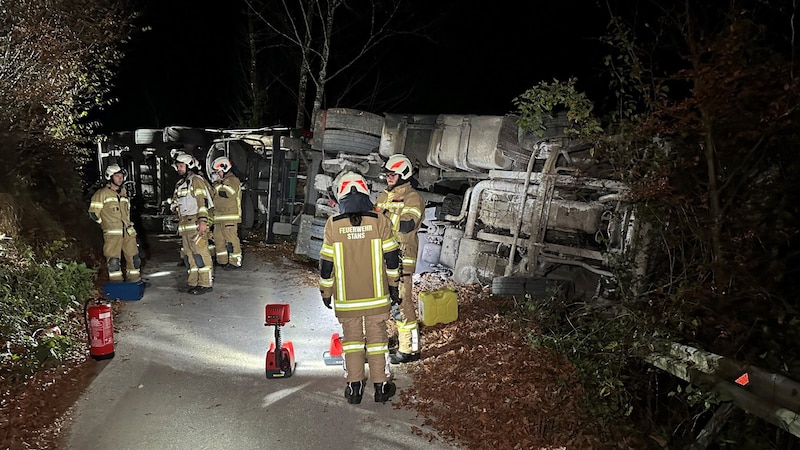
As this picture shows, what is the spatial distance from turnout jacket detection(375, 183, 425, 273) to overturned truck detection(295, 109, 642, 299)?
64.0 inches

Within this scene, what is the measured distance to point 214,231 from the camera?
32.0ft

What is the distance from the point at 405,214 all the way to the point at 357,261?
1.29m

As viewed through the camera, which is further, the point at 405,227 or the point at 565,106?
the point at 565,106

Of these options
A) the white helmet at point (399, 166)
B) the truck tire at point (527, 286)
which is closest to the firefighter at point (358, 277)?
the white helmet at point (399, 166)

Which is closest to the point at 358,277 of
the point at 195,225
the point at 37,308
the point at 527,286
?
the point at 527,286

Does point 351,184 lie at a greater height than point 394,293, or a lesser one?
greater

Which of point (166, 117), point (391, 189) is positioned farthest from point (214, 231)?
point (166, 117)

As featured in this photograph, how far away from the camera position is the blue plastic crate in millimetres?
7555

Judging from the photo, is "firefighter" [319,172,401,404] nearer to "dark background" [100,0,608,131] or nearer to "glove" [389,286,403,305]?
"glove" [389,286,403,305]

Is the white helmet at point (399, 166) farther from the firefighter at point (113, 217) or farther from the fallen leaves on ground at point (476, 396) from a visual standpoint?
the firefighter at point (113, 217)

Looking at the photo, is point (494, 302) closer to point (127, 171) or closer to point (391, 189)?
point (391, 189)

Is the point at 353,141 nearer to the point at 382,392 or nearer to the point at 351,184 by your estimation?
the point at 351,184

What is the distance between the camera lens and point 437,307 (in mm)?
6621

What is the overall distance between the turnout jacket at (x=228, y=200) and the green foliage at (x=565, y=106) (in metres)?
4.92
